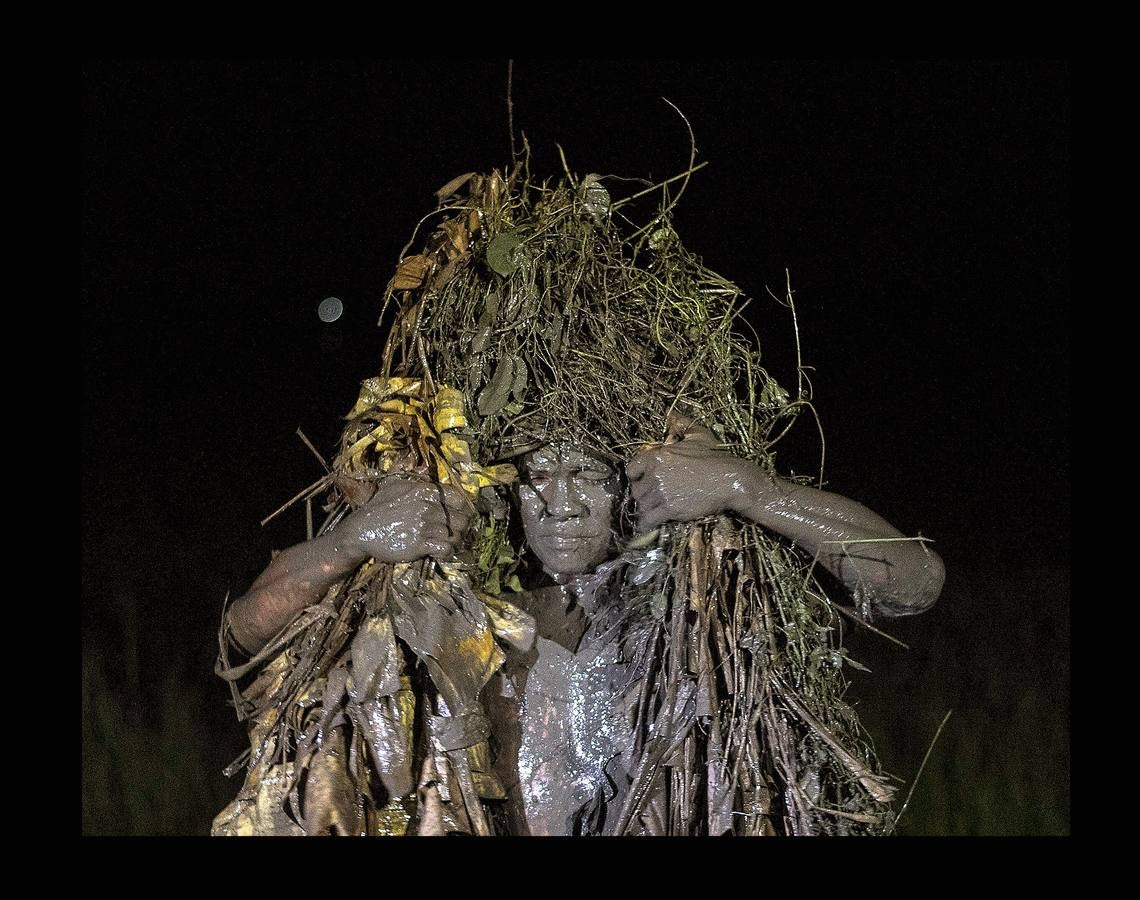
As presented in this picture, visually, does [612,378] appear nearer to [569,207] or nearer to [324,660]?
[569,207]

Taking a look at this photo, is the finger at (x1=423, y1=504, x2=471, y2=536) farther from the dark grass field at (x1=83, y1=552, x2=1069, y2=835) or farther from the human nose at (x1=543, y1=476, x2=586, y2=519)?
the dark grass field at (x1=83, y1=552, x2=1069, y2=835)

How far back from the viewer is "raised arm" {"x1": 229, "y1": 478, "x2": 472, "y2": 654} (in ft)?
4.52

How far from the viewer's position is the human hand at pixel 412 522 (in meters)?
1.38

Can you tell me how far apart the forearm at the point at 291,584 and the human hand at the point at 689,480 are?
327 millimetres

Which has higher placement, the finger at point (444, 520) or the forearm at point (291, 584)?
the finger at point (444, 520)

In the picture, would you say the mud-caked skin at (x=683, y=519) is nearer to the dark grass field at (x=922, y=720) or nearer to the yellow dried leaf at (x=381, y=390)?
the yellow dried leaf at (x=381, y=390)

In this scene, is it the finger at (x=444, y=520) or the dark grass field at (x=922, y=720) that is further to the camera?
the dark grass field at (x=922, y=720)

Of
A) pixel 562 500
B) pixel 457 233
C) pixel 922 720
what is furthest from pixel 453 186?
pixel 922 720

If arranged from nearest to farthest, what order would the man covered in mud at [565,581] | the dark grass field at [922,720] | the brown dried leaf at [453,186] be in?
the man covered in mud at [565,581] → the brown dried leaf at [453,186] → the dark grass field at [922,720]

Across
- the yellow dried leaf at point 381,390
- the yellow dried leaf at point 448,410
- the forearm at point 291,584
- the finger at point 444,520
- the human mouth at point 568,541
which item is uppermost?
the yellow dried leaf at point 381,390

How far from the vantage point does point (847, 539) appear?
1397 millimetres

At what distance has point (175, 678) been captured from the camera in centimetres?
212

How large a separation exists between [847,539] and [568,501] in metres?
0.32

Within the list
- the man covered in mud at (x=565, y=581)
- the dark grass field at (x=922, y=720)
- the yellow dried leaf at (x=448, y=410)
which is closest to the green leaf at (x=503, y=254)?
the man covered in mud at (x=565, y=581)
